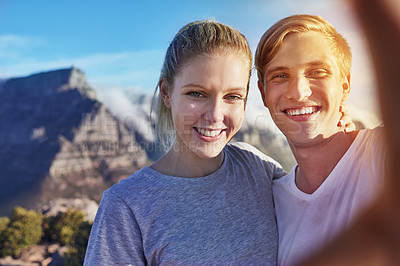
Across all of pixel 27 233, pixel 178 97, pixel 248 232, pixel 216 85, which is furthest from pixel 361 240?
pixel 27 233

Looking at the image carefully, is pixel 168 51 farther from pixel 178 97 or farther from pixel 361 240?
pixel 361 240

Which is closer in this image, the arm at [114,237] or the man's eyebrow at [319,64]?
the arm at [114,237]

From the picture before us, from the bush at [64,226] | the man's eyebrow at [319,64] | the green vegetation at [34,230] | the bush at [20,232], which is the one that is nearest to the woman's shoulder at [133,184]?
the man's eyebrow at [319,64]

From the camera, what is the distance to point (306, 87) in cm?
234

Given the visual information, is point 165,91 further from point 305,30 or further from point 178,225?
point 305,30

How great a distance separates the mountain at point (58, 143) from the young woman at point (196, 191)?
6723 cm

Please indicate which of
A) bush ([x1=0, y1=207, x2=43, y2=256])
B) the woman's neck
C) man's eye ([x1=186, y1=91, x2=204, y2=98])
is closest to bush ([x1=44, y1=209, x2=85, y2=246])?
bush ([x1=0, y1=207, x2=43, y2=256])

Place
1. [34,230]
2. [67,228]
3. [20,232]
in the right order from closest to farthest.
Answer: [67,228] < [34,230] < [20,232]

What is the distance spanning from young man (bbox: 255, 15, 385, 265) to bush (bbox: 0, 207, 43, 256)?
31.4 m

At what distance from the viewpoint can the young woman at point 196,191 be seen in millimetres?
2126

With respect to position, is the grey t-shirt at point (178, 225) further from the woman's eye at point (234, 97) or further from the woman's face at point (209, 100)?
the woman's eye at point (234, 97)

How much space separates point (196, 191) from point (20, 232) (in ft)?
106

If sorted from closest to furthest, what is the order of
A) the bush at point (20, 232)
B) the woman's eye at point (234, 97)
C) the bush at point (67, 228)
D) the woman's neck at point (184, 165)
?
1. the woman's eye at point (234, 97)
2. the woman's neck at point (184, 165)
3. the bush at point (67, 228)
4. the bush at point (20, 232)

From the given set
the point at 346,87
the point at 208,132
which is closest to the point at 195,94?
the point at 208,132
